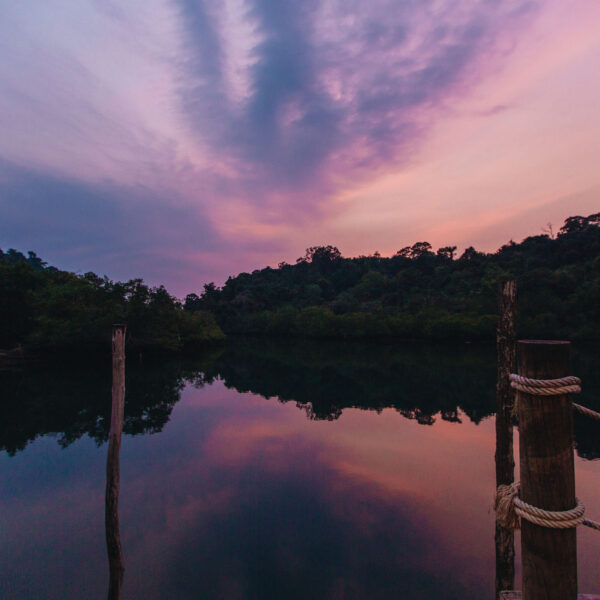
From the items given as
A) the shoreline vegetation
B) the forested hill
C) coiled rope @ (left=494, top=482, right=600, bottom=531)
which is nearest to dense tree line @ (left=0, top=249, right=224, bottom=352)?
the shoreline vegetation

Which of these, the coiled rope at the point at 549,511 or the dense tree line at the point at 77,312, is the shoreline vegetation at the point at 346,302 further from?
the coiled rope at the point at 549,511

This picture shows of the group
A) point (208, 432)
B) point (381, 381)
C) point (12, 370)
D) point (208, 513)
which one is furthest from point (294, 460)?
point (12, 370)

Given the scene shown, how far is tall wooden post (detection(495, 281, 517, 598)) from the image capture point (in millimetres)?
3645

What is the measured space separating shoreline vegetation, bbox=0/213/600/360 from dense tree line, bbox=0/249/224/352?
8 cm

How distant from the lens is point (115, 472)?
15.1ft

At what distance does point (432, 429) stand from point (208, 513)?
26.7 feet

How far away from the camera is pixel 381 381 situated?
20328mm

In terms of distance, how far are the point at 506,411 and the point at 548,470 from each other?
3.04 m

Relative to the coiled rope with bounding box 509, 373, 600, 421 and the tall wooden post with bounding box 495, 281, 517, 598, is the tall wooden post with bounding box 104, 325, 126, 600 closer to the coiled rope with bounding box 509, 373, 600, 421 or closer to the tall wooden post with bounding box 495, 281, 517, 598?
the tall wooden post with bounding box 495, 281, 517, 598

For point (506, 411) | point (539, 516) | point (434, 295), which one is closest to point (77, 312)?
point (506, 411)

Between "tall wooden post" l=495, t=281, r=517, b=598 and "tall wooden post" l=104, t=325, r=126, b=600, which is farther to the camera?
"tall wooden post" l=104, t=325, r=126, b=600

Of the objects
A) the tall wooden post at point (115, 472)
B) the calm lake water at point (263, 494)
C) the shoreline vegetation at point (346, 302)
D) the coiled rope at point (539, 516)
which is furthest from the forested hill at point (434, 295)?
the coiled rope at point (539, 516)

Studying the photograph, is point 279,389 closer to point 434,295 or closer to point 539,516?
point 539,516

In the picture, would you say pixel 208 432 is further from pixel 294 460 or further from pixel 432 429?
pixel 432 429
